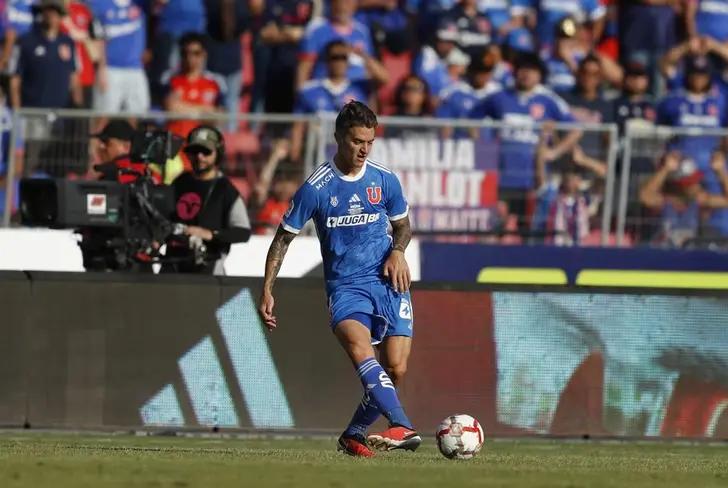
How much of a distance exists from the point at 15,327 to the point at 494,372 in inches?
161

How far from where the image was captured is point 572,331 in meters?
14.3

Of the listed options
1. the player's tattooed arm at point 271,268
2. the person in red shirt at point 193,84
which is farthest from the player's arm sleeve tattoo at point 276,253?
the person in red shirt at point 193,84

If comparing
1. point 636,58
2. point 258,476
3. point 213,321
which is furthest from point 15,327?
point 636,58

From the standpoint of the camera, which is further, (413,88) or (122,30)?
(122,30)

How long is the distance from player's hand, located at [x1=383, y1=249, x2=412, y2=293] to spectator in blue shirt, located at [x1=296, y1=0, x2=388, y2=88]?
8804 millimetres

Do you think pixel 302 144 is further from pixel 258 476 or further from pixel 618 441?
pixel 258 476

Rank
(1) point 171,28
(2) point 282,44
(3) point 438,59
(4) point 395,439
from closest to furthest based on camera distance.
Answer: (4) point 395,439
(1) point 171,28
(2) point 282,44
(3) point 438,59

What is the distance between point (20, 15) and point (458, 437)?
10.7 meters

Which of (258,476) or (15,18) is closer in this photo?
(258,476)

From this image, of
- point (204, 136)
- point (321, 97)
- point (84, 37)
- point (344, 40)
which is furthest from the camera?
point (344, 40)

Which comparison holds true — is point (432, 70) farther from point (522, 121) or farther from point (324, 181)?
point (324, 181)

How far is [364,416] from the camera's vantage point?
10.1 meters

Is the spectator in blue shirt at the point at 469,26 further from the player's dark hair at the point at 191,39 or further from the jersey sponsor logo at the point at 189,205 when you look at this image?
the jersey sponsor logo at the point at 189,205

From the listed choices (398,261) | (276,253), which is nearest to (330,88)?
(276,253)
